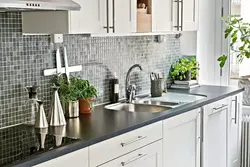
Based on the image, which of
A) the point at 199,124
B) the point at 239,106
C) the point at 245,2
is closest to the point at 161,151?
the point at 199,124

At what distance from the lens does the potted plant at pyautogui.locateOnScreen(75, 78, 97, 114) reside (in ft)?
9.58

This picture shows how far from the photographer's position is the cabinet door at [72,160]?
2.05m

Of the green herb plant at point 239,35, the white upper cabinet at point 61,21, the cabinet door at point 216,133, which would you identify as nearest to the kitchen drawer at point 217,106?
the cabinet door at point 216,133

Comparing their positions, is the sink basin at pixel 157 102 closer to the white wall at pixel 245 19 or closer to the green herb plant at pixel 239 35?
the green herb plant at pixel 239 35

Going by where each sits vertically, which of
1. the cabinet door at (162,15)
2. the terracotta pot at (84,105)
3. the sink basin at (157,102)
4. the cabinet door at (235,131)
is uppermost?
the cabinet door at (162,15)

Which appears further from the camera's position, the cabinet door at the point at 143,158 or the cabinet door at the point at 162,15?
the cabinet door at the point at 162,15

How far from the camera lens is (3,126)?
2576mm

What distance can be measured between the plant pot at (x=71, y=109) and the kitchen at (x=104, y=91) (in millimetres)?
50

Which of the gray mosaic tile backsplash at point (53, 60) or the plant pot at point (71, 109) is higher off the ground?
the gray mosaic tile backsplash at point (53, 60)

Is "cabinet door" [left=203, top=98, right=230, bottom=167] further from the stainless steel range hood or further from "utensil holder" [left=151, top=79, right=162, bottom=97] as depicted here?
the stainless steel range hood

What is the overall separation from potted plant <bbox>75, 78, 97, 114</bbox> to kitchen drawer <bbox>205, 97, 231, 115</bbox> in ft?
3.60

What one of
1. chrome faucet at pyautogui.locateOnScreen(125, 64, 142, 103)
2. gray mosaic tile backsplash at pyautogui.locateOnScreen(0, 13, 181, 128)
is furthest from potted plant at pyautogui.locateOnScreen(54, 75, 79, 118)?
chrome faucet at pyautogui.locateOnScreen(125, 64, 142, 103)

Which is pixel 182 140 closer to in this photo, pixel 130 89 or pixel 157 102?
pixel 157 102

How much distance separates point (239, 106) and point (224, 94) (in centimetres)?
49
